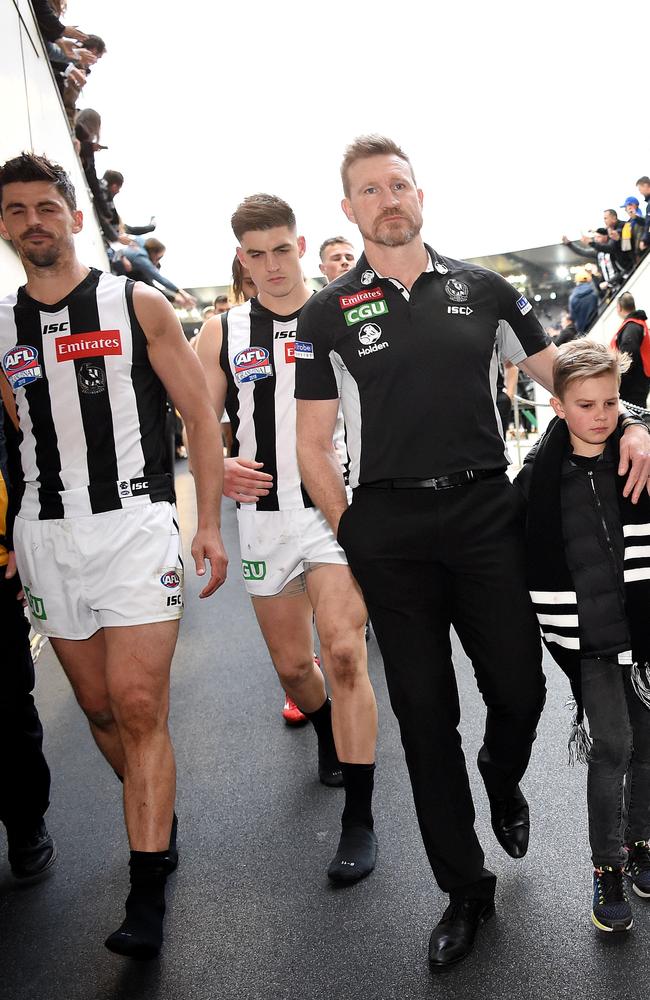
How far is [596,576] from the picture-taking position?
2.11 m

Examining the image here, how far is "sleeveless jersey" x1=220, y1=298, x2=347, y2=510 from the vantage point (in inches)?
118

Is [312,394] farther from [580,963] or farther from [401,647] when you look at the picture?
[580,963]

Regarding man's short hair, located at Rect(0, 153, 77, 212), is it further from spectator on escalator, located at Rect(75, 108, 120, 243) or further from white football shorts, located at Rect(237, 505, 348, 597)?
spectator on escalator, located at Rect(75, 108, 120, 243)

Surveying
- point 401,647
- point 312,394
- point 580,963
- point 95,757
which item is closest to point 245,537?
point 312,394

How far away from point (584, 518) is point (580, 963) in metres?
1.03

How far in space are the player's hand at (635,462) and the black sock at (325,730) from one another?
5.02ft

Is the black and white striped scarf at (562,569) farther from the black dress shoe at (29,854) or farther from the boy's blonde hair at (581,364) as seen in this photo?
the black dress shoe at (29,854)

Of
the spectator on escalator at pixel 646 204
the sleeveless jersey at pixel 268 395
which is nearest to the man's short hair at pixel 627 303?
the spectator on escalator at pixel 646 204

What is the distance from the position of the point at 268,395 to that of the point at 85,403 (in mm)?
775

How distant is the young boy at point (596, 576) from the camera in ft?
6.81

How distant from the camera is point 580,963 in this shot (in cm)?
196

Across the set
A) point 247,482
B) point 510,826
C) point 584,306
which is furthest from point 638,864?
point 584,306

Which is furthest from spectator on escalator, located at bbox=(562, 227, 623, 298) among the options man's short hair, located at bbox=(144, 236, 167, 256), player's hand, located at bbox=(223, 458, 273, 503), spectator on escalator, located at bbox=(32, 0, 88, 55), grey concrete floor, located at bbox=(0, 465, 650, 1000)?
player's hand, located at bbox=(223, 458, 273, 503)

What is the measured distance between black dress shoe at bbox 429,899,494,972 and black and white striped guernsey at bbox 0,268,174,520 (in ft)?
4.39
